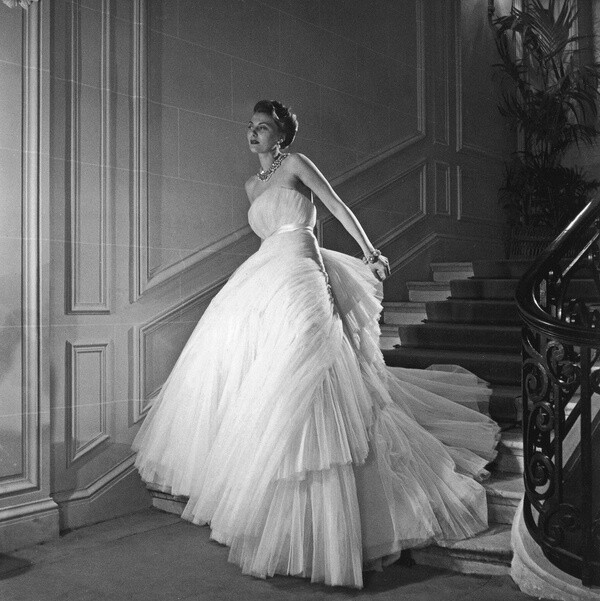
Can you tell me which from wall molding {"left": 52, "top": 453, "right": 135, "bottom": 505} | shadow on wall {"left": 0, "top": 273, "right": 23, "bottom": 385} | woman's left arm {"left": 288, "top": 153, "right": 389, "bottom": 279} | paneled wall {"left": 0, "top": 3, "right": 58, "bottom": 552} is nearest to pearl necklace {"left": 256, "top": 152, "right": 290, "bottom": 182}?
woman's left arm {"left": 288, "top": 153, "right": 389, "bottom": 279}

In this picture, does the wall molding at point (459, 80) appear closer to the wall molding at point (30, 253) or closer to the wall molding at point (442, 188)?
the wall molding at point (442, 188)

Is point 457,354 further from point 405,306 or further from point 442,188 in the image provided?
point 442,188

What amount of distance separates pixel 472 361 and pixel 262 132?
202 cm

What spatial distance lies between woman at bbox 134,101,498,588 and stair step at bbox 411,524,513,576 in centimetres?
6

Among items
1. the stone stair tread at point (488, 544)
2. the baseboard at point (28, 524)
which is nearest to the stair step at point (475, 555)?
the stone stair tread at point (488, 544)

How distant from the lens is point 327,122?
19.8 feet

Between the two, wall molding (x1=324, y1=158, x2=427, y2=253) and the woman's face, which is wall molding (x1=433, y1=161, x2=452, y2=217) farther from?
the woman's face

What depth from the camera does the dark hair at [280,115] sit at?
4320mm

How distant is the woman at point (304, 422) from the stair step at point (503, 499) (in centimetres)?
11

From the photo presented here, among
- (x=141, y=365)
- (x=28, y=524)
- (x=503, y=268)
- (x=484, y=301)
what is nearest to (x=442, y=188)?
(x=503, y=268)

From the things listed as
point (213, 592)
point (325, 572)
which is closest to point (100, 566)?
point (213, 592)

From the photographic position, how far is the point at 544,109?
7875 millimetres

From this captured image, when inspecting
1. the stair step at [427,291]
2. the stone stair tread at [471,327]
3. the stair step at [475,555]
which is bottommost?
the stair step at [475,555]

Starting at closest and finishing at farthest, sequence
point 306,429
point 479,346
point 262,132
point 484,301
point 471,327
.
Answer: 1. point 306,429
2. point 262,132
3. point 479,346
4. point 471,327
5. point 484,301
